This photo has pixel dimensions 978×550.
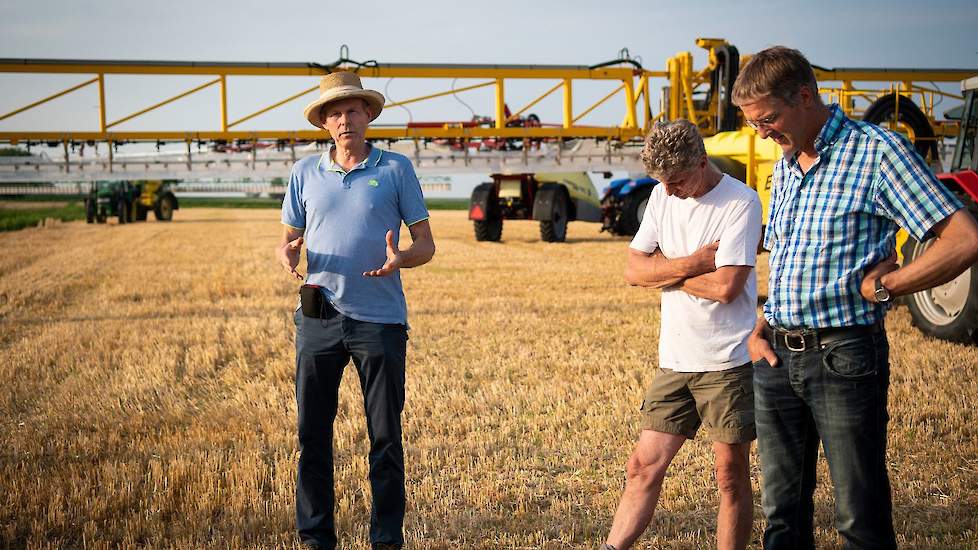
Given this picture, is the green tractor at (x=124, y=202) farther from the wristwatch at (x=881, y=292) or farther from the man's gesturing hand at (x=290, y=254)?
the wristwatch at (x=881, y=292)

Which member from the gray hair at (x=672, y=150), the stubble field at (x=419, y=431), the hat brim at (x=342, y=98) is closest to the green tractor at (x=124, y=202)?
the stubble field at (x=419, y=431)

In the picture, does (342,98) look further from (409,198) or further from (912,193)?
(912,193)

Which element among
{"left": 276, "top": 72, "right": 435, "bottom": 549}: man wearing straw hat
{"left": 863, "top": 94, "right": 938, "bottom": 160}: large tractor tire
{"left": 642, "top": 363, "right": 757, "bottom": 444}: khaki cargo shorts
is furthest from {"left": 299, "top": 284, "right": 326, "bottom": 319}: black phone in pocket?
{"left": 863, "top": 94, "right": 938, "bottom": 160}: large tractor tire

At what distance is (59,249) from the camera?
23859mm

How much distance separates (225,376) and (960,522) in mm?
5478

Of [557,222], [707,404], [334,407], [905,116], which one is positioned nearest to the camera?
[707,404]

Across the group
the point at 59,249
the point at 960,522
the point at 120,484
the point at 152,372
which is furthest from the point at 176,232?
the point at 960,522

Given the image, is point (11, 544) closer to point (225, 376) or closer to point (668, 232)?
point (668, 232)

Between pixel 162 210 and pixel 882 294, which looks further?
pixel 162 210

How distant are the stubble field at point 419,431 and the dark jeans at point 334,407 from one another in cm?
26

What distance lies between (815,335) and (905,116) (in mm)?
9292

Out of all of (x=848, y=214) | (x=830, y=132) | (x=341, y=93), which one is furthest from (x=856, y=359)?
(x=341, y=93)

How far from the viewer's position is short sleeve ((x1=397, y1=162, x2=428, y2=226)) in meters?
3.96

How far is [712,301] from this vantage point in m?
3.44
